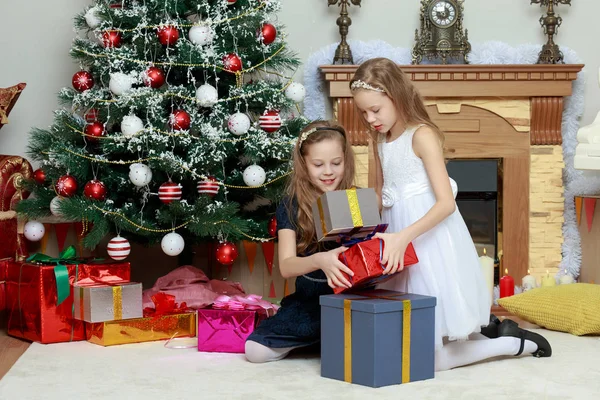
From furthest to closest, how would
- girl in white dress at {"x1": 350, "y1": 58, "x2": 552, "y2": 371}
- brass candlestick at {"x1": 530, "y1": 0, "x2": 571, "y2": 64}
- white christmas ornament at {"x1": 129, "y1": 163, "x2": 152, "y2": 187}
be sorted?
brass candlestick at {"x1": 530, "y1": 0, "x2": 571, "y2": 64} < white christmas ornament at {"x1": 129, "y1": 163, "x2": 152, "y2": 187} < girl in white dress at {"x1": 350, "y1": 58, "x2": 552, "y2": 371}

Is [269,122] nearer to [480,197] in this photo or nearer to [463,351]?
[463,351]

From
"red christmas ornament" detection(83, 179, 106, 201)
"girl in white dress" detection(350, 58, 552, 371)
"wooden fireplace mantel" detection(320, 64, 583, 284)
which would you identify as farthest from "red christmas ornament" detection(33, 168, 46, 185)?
"girl in white dress" detection(350, 58, 552, 371)

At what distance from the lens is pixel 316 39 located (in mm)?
4328

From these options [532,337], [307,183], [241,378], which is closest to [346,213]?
[307,183]

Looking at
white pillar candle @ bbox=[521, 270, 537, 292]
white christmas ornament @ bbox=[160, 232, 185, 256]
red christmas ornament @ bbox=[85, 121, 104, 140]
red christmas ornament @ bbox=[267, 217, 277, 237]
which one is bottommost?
white pillar candle @ bbox=[521, 270, 537, 292]

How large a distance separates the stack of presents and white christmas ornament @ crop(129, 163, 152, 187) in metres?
0.33

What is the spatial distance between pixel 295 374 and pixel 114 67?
1542 mm

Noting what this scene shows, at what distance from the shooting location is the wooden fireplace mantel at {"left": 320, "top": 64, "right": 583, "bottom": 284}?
420 cm

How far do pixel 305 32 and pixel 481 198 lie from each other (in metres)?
1.21

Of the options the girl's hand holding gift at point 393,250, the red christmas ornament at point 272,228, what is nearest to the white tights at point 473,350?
the girl's hand holding gift at point 393,250

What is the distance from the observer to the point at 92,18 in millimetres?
3625

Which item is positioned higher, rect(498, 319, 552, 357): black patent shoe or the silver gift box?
the silver gift box

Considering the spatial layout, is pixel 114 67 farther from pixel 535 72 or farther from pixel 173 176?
pixel 535 72

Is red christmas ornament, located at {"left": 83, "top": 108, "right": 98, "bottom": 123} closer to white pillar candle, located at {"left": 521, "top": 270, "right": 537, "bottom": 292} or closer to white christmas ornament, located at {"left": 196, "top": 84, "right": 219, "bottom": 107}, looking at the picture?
white christmas ornament, located at {"left": 196, "top": 84, "right": 219, "bottom": 107}
